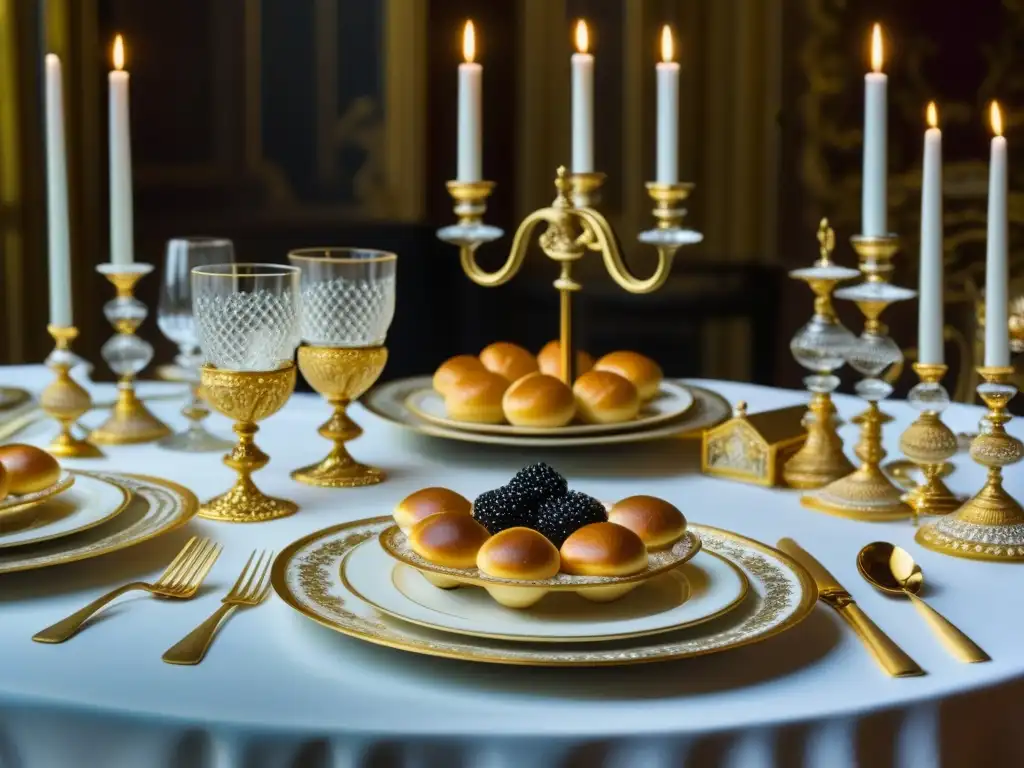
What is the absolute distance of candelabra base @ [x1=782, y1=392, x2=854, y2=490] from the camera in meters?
1.48

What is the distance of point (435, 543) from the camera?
1.01 m

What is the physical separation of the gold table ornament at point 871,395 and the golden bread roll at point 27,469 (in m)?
Result: 0.73

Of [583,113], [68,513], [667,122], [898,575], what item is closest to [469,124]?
[583,113]

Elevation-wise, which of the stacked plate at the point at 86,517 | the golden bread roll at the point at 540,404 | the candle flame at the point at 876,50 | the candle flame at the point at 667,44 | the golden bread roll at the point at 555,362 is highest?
the candle flame at the point at 667,44

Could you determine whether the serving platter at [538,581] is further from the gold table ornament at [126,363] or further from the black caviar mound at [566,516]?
the gold table ornament at [126,363]

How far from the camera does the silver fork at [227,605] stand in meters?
0.97

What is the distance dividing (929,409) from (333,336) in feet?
2.06

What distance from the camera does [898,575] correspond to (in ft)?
3.75

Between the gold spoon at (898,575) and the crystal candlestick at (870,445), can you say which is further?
the crystal candlestick at (870,445)

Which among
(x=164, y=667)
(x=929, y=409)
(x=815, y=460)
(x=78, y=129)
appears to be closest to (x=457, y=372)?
(x=815, y=460)

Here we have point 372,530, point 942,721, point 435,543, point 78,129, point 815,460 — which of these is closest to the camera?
point 942,721

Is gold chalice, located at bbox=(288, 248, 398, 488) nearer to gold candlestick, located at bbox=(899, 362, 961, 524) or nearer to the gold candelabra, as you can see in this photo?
the gold candelabra

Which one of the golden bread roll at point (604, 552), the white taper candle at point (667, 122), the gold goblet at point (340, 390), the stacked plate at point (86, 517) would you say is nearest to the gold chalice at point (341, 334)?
the gold goblet at point (340, 390)

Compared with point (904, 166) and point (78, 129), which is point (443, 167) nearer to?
point (78, 129)
